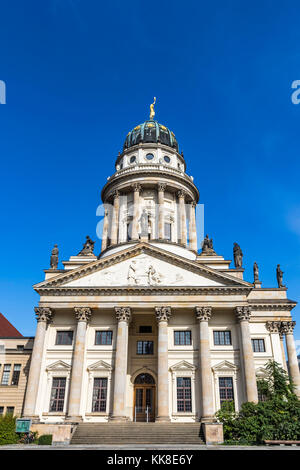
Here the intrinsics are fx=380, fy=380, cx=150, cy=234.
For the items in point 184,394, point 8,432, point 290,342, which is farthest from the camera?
point 290,342

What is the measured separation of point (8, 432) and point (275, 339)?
25.2 m

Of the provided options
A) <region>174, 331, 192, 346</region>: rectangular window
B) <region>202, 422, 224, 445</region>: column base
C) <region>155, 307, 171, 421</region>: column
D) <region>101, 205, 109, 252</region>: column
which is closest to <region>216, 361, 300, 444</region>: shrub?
<region>202, 422, 224, 445</region>: column base

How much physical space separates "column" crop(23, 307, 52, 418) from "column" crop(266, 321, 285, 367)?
21637mm

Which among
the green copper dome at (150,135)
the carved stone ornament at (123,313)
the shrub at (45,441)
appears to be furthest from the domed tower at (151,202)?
the shrub at (45,441)

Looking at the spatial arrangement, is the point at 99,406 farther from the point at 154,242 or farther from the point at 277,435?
the point at 154,242

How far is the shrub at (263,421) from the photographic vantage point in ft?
78.4

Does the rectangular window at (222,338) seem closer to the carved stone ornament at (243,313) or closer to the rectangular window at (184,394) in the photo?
the carved stone ornament at (243,313)

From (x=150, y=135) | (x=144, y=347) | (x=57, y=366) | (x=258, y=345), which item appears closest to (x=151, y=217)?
(x=150, y=135)

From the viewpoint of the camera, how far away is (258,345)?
3750 cm

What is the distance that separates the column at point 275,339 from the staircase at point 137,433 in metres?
11.8

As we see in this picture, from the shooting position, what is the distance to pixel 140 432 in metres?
27.5

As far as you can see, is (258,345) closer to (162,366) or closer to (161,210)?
(162,366)

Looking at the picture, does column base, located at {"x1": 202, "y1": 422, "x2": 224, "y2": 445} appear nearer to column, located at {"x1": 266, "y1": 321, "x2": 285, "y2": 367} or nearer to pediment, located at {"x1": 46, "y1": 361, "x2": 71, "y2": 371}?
column, located at {"x1": 266, "y1": 321, "x2": 285, "y2": 367}
